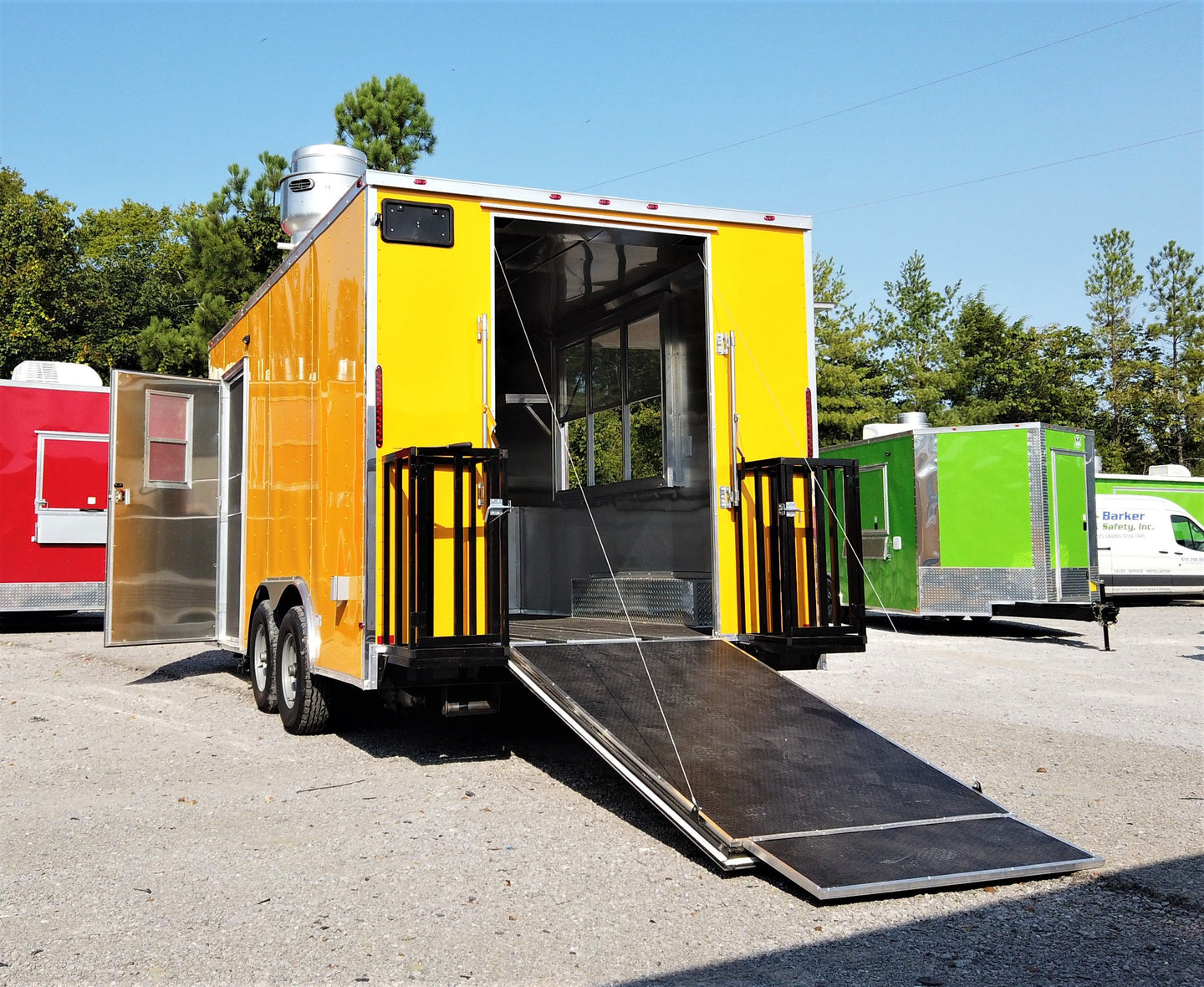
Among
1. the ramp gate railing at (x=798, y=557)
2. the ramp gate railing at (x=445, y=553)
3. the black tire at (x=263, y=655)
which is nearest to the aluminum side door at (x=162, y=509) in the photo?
the black tire at (x=263, y=655)

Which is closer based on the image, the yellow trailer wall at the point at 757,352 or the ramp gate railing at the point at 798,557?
the ramp gate railing at the point at 798,557

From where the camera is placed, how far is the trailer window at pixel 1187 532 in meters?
18.6

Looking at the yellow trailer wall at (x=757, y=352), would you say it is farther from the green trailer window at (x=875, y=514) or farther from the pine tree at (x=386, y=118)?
the pine tree at (x=386, y=118)

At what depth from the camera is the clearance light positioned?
568cm

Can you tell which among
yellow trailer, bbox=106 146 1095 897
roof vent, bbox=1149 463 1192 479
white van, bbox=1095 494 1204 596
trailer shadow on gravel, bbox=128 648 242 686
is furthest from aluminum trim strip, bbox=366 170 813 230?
roof vent, bbox=1149 463 1192 479

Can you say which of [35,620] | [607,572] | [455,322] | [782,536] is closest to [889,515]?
[607,572]

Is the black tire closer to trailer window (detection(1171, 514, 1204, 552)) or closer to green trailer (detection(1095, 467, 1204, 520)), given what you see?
green trailer (detection(1095, 467, 1204, 520))

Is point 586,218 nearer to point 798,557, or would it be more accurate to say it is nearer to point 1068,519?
point 798,557

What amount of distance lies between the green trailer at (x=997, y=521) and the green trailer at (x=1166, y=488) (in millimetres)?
5654

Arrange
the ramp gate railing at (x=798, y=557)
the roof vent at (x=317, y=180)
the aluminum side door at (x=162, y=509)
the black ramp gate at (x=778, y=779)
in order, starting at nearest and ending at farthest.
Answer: the black ramp gate at (x=778, y=779), the ramp gate railing at (x=798, y=557), the roof vent at (x=317, y=180), the aluminum side door at (x=162, y=509)

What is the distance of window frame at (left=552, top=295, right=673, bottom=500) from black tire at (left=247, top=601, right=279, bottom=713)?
91.2 inches

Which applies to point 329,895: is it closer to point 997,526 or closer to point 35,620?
point 997,526

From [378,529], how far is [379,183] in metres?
1.78

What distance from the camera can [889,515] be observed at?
14219mm
